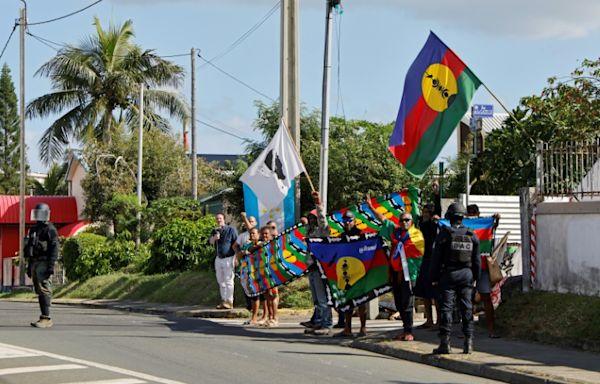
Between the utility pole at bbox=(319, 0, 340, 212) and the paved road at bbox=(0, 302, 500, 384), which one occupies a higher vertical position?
the utility pole at bbox=(319, 0, 340, 212)

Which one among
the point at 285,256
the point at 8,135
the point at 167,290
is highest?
the point at 8,135

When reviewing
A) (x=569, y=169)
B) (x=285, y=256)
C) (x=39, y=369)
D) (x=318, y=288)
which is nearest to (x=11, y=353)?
(x=39, y=369)

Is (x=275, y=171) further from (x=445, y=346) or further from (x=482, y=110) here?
(x=482, y=110)

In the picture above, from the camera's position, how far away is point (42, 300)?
1566 cm

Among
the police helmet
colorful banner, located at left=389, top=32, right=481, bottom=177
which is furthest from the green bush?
colorful banner, located at left=389, top=32, right=481, bottom=177

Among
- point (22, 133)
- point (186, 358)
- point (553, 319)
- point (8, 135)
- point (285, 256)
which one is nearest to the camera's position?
point (186, 358)

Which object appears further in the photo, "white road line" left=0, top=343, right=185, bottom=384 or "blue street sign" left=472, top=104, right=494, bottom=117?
"blue street sign" left=472, top=104, right=494, bottom=117

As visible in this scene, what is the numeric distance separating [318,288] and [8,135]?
6965cm

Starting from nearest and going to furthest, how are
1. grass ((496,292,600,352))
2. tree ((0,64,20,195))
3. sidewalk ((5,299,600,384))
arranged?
1. sidewalk ((5,299,600,384))
2. grass ((496,292,600,352))
3. tree ((0,64,20,195))

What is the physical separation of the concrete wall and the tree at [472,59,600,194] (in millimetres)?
9390

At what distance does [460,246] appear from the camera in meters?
12.3

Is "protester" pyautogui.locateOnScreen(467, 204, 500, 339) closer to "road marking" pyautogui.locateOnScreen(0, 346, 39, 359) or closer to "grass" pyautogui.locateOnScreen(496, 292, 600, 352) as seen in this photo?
"grass" pyautogui.locateOnScreen(496, 292, 600, 352)

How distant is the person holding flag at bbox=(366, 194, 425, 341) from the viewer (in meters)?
13.8

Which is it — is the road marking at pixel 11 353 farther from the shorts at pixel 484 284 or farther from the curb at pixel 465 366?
the shorts at pixel 484 284
